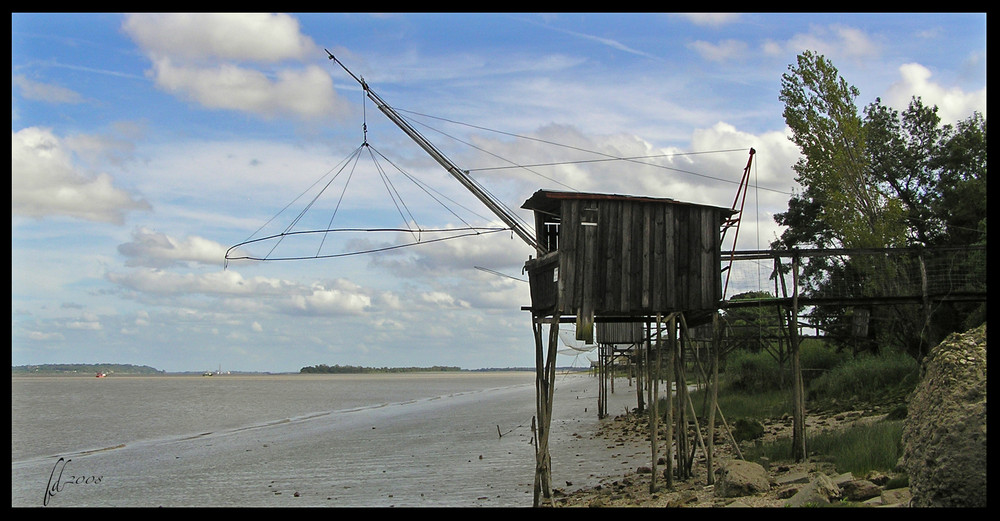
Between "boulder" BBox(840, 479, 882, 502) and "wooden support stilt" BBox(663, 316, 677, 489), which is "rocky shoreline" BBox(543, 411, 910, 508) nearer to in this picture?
"boulder" BBox(840, 479, 882, 502)

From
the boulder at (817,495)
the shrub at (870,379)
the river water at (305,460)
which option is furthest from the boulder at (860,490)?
the shrub at (870,379)

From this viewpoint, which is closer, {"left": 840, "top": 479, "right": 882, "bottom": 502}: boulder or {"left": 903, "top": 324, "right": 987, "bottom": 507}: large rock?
{"left": 903, "top": 324, "right": 987, "bottom": 507}: large rock

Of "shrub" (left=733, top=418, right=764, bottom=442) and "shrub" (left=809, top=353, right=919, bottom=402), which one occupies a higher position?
"shrub" (left=809, top=353, right=919, bottom=402)

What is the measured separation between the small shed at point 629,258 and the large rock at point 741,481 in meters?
3.41

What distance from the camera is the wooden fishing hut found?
56.3 ft

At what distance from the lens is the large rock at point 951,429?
32.4 ft

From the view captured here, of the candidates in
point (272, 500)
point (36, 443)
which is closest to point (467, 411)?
point (36, 443)

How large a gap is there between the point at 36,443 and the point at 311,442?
12917mm

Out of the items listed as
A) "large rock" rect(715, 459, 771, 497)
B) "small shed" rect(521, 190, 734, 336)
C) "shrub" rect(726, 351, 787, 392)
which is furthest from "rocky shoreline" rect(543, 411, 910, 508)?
"shrub" rect(726, 351, 787, 392)

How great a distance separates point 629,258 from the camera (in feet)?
57.7

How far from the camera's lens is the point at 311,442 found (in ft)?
114

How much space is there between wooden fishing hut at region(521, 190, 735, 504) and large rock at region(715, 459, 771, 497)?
3231 millimetres

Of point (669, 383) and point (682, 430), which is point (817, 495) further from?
point (682, 430)
